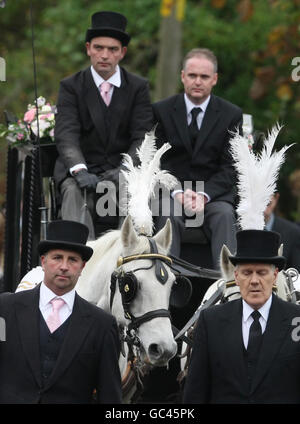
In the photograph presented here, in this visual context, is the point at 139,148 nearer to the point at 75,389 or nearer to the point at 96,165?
the point at 96,165

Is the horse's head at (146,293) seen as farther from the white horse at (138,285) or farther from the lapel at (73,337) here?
the lapel at (73,337)

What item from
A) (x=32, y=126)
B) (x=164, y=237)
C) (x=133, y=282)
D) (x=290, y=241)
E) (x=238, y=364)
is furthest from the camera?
(x=290, y=241)

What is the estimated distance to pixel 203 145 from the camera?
947 cm

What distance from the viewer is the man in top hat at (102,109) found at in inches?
366

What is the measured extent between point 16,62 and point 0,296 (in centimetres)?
1660

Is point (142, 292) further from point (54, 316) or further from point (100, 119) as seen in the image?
point (100, 119)

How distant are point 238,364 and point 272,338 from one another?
0.24m

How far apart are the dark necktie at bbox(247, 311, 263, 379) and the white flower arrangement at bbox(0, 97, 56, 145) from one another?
387 centimetres

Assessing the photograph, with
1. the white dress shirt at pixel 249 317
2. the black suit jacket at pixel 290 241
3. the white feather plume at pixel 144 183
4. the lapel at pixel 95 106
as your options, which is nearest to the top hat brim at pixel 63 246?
the white dress shirt at pixel 249 317

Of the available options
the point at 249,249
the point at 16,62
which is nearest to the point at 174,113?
the point at 249,249

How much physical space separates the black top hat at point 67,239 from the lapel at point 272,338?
3.77 feet

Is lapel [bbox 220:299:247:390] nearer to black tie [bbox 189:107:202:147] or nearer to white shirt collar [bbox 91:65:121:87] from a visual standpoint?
black tie [bbox 189:107:202:147]

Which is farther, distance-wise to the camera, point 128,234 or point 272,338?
point 128,234

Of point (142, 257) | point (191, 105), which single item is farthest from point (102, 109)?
point (142, 257)
